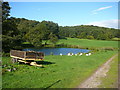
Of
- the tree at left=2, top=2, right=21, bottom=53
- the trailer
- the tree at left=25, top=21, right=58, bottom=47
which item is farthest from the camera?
the tree at left=25, top=21, right=58, bottom=47

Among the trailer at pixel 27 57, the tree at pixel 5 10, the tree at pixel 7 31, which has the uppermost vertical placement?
the tree at pixel 5 10

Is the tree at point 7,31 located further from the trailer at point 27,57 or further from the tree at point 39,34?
the tree at point 39,34

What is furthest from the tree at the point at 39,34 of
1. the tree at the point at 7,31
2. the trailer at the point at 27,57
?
the trailer at the point at 27,57

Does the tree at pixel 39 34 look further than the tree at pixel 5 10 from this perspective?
Yes

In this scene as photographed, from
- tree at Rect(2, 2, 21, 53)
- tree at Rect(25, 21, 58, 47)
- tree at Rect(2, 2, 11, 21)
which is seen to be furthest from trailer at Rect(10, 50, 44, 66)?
tree at Rect(25, 21, 58, 47)

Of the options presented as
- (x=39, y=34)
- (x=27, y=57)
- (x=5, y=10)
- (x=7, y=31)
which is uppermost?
(x=5, y=10)

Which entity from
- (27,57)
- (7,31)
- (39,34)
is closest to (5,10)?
(7,31)

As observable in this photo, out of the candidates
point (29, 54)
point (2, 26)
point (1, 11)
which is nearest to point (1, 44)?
point (2, 26)

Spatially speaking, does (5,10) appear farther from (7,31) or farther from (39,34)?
(39,34)

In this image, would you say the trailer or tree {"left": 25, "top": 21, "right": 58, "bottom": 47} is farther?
tree {"left": 25, "top": 21, "right": 58, "bottom": 47}

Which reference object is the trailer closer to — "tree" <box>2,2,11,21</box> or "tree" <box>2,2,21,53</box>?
"tree" <box>2,2,21,53</box>

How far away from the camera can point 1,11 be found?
28.8m

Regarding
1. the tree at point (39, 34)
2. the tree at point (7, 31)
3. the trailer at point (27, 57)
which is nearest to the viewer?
the trailer at point (27, 57)

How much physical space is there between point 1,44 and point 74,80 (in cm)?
1945
